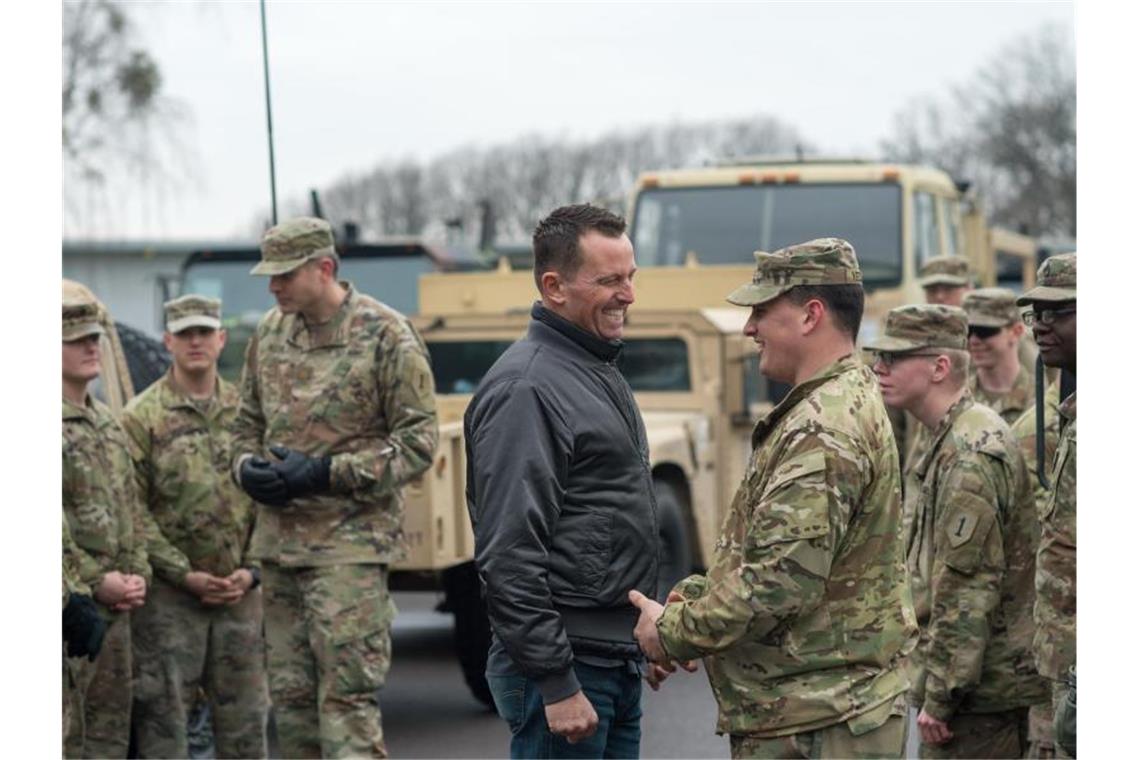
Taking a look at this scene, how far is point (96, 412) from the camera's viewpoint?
6.52 metres

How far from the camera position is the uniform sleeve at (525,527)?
427 centimetres

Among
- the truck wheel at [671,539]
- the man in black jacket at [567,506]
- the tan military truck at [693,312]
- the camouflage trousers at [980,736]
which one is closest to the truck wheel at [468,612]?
the tan military truck at [693,312]

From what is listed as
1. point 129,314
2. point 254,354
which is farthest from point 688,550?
point 129,314

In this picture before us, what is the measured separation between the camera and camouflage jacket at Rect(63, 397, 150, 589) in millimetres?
6367

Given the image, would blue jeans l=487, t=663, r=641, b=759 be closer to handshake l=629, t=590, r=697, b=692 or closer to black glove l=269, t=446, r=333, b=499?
handshake l=629, t=590, r=697, b=692

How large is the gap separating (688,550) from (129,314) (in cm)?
4210

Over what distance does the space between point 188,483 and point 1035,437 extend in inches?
126

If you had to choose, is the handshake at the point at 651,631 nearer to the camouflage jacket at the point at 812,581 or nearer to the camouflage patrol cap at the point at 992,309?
the camouflage jacket at the point at 812,581

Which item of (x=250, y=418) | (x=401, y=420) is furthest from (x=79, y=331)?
(x=401, y=420)

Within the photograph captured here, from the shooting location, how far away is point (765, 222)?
12383 mm

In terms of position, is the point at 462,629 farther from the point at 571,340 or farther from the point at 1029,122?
the point at 1029,122

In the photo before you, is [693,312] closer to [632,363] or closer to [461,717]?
[632,363]

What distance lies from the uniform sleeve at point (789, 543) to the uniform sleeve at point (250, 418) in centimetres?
295

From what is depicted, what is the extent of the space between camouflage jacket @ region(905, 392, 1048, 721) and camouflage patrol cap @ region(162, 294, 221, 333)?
10.0ft
